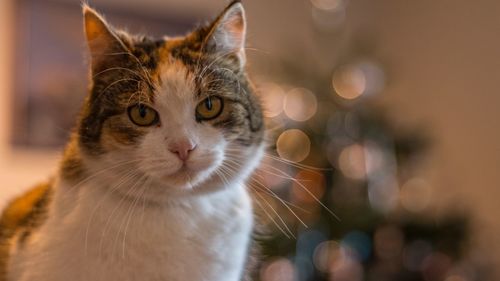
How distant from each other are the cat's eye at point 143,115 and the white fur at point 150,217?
1 centimetres

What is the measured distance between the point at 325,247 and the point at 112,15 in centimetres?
142

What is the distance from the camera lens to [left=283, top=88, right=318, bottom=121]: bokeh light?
5.49ft

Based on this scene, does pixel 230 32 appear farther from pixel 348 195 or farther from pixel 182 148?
pixel 348 195

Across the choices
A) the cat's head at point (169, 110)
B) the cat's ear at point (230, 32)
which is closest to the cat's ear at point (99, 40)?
the cat's head at point (169, 110)

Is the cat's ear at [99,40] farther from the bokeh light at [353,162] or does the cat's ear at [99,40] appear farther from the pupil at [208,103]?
the bokeh light at [353,162]

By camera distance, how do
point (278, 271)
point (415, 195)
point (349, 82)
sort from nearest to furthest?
point (278, 271), point (349, 82), point (415, 195)

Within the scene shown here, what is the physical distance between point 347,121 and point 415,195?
0.42m

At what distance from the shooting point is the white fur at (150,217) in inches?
26.9

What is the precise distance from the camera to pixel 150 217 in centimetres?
73

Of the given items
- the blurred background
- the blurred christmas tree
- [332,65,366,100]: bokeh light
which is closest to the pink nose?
the blurred background

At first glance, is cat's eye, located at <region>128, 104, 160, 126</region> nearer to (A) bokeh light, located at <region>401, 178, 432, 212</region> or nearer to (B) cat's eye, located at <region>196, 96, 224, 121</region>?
(B) cat's eye, located at <region>196, 96, 224, 121</region>

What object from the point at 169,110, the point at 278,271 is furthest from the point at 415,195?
the point at 169,110

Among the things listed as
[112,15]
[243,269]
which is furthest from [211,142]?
[112,15]

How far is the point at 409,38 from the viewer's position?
3078 mm
